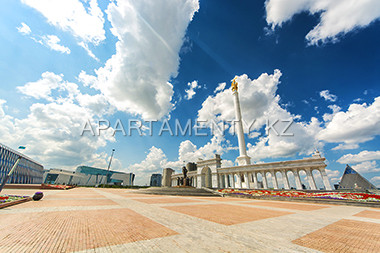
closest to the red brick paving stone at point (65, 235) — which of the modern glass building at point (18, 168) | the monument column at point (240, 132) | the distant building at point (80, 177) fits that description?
the monument column at point (240, 132)

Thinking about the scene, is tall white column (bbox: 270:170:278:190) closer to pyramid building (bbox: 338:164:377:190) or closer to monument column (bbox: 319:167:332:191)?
monument column (bbox: 319:167:332:191)

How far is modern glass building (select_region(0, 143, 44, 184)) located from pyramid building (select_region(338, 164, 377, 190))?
4557 inches

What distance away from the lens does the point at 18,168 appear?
6550 cm

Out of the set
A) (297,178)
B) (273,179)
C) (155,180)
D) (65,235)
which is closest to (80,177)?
(155,180)

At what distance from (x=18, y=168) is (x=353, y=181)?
136 m

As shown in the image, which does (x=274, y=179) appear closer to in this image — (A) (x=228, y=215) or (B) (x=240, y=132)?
(B) (x=240, y=132)

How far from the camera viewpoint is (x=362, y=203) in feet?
50.4

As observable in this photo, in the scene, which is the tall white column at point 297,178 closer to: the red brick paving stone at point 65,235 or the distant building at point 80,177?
the red brick paving stone at point 65,235

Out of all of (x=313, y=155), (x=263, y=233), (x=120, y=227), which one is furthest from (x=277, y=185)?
(x=120, y=227)

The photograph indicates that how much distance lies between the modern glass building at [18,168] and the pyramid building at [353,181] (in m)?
116

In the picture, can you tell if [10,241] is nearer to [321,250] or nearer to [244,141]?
[321,250]

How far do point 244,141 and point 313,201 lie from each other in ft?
115

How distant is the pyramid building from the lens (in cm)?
4716

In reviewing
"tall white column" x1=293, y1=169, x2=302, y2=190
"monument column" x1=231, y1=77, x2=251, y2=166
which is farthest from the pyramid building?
"monument column" x1=231, y1=77, x2=251, y2=166
